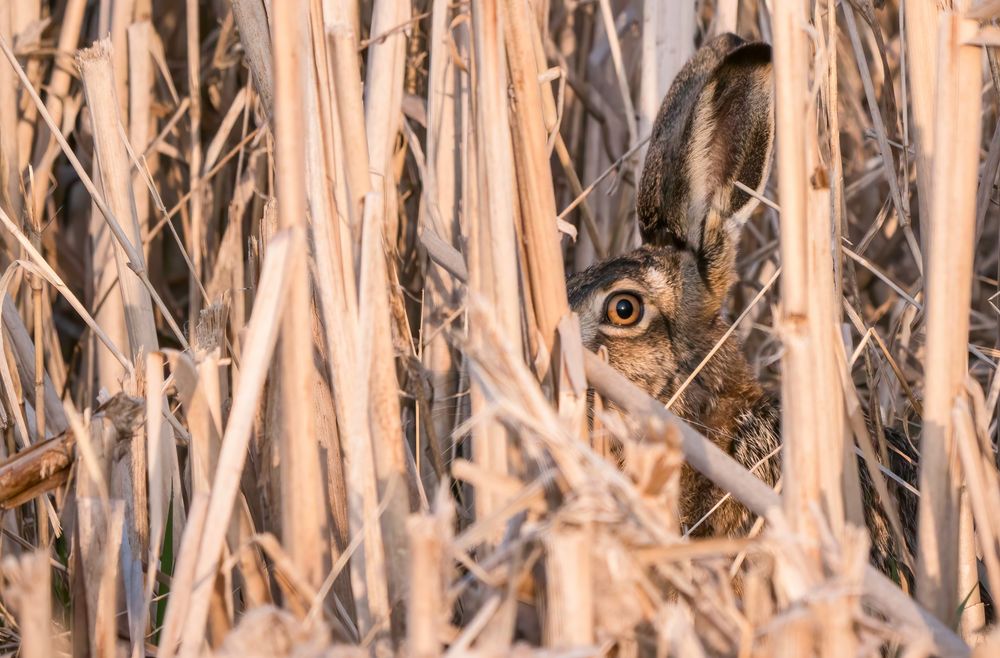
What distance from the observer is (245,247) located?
4.47 m

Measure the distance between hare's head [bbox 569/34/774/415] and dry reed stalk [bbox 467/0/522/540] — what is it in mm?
1320

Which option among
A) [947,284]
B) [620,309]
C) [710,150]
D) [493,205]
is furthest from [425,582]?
[710,150]

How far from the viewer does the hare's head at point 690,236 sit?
363 centimetres

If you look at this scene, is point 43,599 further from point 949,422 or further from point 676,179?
point 676,179

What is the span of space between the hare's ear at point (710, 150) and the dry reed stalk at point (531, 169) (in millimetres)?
1244

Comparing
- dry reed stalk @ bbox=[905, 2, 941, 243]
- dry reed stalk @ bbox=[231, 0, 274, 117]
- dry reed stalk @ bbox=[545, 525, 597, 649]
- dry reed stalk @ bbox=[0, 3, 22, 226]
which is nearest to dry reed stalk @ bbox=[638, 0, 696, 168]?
dry reed stalk @ bbox=[905, 2, 941, 243]

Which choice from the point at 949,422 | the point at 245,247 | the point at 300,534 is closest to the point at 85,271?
the point at 245,247

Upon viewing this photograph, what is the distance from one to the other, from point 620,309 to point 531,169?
4.72 ft

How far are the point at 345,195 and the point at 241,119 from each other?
237 cm

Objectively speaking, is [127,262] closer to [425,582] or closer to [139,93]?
[139,93]

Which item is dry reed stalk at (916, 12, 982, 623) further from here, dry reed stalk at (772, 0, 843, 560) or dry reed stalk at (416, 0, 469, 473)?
dry reed stalk at (416, 0, 469, 473)

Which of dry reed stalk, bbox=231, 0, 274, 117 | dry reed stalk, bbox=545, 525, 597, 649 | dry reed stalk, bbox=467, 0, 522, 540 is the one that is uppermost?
dry reed stalk, bbox=231, 0, 274, 117

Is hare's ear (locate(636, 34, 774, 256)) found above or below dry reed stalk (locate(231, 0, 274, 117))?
below

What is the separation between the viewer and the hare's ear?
11.7 ft
